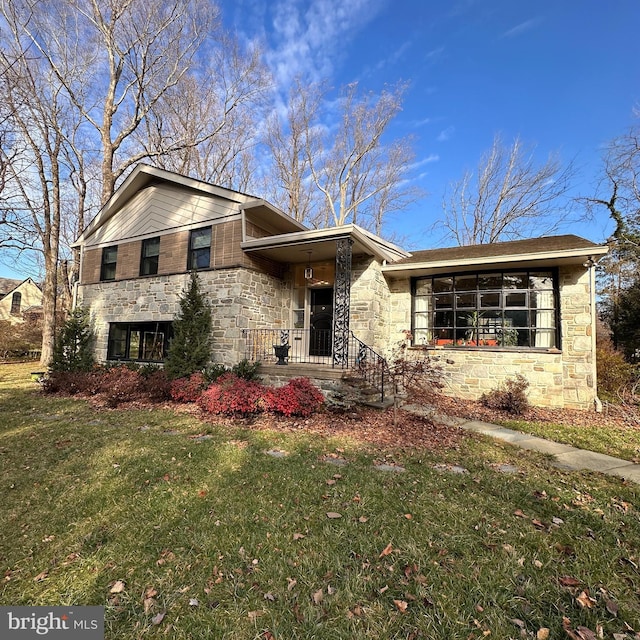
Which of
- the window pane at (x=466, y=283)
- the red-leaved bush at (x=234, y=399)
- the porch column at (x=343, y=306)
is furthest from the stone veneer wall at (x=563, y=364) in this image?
the red-leaved bush at (x=234, y=399)

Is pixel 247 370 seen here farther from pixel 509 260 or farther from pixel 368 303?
pixel 509 260

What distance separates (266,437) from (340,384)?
2.25m

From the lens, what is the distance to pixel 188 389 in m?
8.26

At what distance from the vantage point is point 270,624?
2.03 m

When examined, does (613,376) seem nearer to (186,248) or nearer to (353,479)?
(353,479)

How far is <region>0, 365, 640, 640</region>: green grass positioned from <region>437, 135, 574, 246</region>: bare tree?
17159 millimetres

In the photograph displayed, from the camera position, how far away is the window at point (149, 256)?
36.1ft

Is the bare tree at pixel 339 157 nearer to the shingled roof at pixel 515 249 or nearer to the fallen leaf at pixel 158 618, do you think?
the shingled roof at pixel 515 249

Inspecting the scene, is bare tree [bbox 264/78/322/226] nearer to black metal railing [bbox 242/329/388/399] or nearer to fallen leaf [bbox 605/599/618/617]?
black metal railing [bbox 242/329/388/399]

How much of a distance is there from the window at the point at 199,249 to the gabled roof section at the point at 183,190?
3.58 feet

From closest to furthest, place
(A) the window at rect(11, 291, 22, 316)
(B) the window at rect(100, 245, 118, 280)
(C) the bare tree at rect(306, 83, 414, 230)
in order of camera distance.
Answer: (B) the window at rect(100, 245, 118, 280), (C) the bare tree at rect(306, 83, 414, 230), (A) the window at rect(11, 291, 22, 316)

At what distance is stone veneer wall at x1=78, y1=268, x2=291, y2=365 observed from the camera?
29.9 ft

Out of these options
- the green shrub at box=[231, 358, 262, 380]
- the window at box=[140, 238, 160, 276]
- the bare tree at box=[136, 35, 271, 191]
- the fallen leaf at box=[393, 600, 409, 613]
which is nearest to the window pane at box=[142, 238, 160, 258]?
the window at box=[140, 238, 160, 276]

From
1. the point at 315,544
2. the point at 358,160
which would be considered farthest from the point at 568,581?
the point at 358,160
